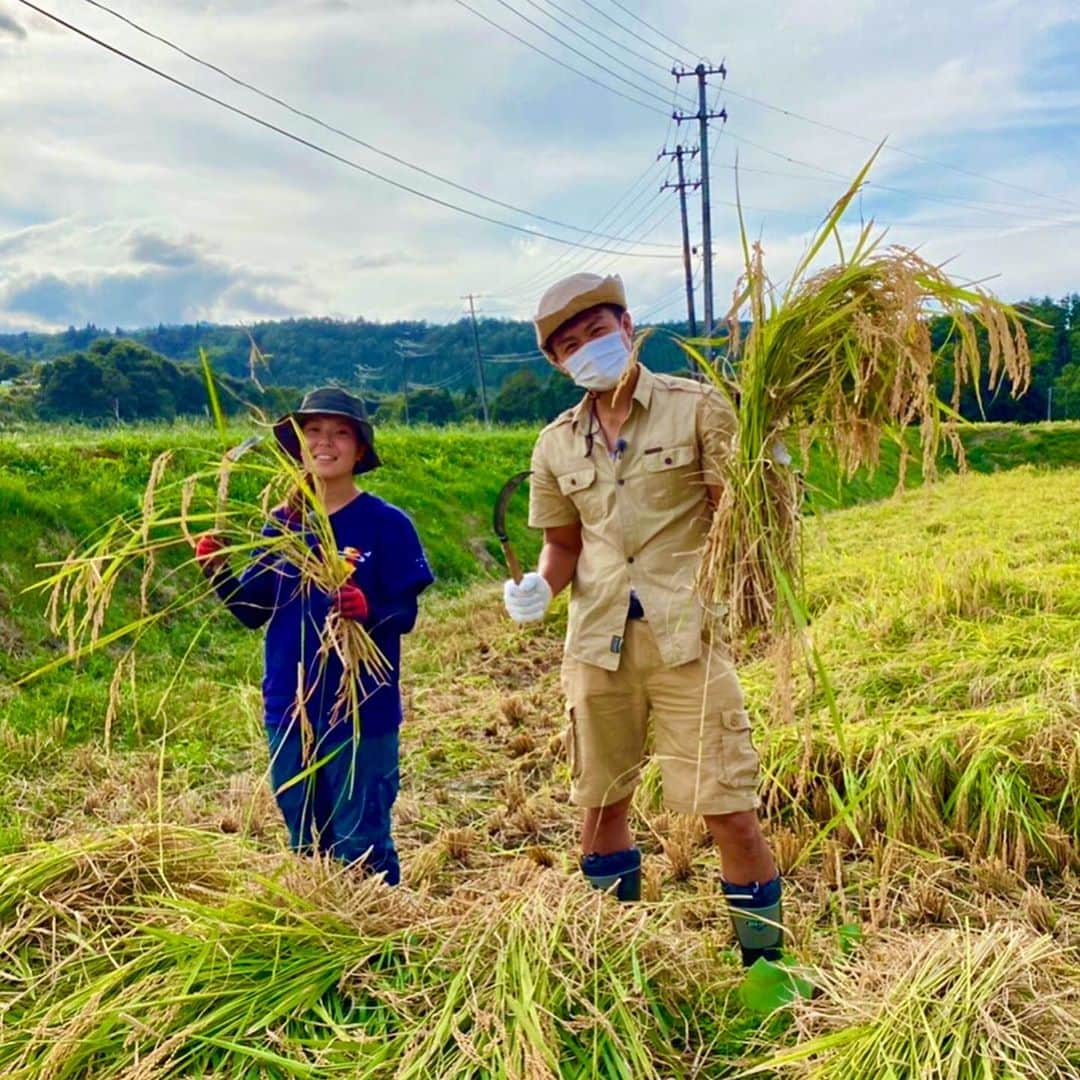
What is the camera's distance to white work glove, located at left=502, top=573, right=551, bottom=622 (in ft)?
8.09

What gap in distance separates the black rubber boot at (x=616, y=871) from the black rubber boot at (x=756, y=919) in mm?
335

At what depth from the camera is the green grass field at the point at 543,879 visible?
Result: 5.58 feet

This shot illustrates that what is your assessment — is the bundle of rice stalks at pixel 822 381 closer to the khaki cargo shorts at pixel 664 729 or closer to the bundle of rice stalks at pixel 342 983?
the khaki cargo shorts at pixel 664 729

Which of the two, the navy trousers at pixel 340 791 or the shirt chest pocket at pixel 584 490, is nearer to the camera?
the shirt chest pocket at pixel 584 490

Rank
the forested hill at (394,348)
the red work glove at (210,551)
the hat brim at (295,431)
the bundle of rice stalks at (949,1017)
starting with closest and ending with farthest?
the bundle of rice stalks at (949,1017), the red work glove at (210,551), the hat brim at (295,431), the forested hill at (394,348)

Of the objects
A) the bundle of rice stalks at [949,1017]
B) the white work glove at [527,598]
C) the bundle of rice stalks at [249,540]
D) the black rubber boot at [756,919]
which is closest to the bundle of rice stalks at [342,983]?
the bundle of rice stalks at [949,1017]

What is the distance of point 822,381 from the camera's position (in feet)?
6.34

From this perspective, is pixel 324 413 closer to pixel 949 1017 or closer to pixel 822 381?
pixel 822 381

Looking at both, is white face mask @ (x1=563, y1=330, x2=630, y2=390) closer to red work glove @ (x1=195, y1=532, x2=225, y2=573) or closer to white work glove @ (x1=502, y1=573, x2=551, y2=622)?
white work glove @ (x1=502, y1=573, x2=551, y2=622)

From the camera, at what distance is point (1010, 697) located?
3756mm

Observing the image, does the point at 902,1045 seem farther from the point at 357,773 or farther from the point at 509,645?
the point at 509,645

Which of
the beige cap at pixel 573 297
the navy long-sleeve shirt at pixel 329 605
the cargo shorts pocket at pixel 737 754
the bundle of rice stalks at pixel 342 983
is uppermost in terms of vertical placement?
the beige cap at pixel 573 297

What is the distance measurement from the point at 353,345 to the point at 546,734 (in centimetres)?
3413

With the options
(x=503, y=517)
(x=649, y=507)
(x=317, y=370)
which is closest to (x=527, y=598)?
(x=503, y=517)
